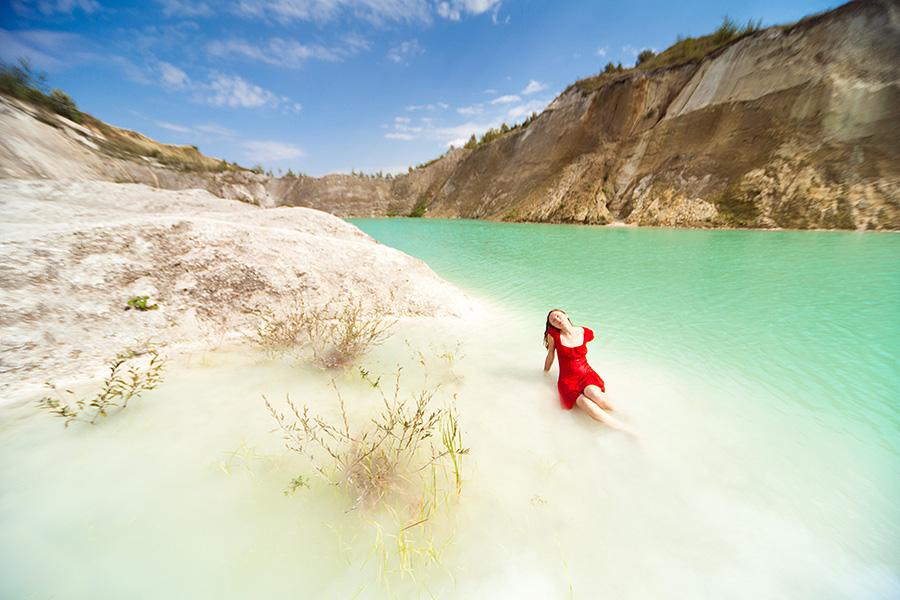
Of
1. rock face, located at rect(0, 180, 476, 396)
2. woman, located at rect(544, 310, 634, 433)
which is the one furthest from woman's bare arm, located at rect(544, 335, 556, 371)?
rock face, located at rect(0, 180, 476, 396)

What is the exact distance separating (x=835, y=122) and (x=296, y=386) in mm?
28026

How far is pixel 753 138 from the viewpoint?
59.9 feet

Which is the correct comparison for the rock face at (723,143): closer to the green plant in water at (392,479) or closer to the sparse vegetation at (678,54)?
the sparse vegetation at (678,54)

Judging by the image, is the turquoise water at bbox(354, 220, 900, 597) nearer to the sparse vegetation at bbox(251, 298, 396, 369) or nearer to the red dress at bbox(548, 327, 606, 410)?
the red dress at bbox(548, 327, 606, 410)

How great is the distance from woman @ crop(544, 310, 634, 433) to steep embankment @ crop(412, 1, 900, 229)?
2136cm

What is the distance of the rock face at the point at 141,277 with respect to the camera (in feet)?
11.2

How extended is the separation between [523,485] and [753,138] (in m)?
26.9

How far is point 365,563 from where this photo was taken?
1714mm

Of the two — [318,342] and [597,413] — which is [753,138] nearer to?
[597,413]

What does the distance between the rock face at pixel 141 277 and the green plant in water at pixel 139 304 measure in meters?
0.07

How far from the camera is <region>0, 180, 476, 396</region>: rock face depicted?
3406 mm

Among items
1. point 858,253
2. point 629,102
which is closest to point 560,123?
point 629,102

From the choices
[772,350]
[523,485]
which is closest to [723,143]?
[772,350]

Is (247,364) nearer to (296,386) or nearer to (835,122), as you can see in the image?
(296,386)
